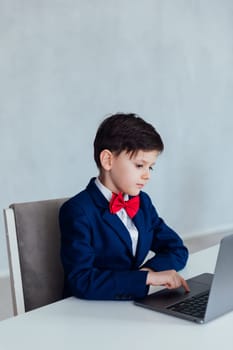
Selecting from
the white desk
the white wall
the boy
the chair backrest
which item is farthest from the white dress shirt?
the white wall

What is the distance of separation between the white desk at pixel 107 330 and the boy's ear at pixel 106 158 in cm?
37

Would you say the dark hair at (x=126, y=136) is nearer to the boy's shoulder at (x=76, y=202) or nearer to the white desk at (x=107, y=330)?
the boy's shoulder at (x=76, y=202)

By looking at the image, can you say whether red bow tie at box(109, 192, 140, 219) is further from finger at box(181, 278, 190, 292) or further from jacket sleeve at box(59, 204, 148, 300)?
finger at box(181, 278, 190, 292)

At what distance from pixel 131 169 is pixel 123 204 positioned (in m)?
0.10

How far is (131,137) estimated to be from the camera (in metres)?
1.49

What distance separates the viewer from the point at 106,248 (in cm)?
152

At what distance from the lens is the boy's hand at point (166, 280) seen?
138 centimetres

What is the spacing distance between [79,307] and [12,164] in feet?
6.77

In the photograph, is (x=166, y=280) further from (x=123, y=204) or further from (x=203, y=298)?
(x=123, y=204)

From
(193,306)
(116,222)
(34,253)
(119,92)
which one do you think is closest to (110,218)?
(116,222)

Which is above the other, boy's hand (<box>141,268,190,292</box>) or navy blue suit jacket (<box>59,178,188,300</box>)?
navy blue suit jacket (<box>59,178,188,300</box>)

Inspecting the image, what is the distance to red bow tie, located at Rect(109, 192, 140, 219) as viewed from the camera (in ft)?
4.95

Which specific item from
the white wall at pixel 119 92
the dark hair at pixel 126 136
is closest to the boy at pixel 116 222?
the dark hair at pixel 126 136

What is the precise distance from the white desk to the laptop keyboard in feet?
0.13
